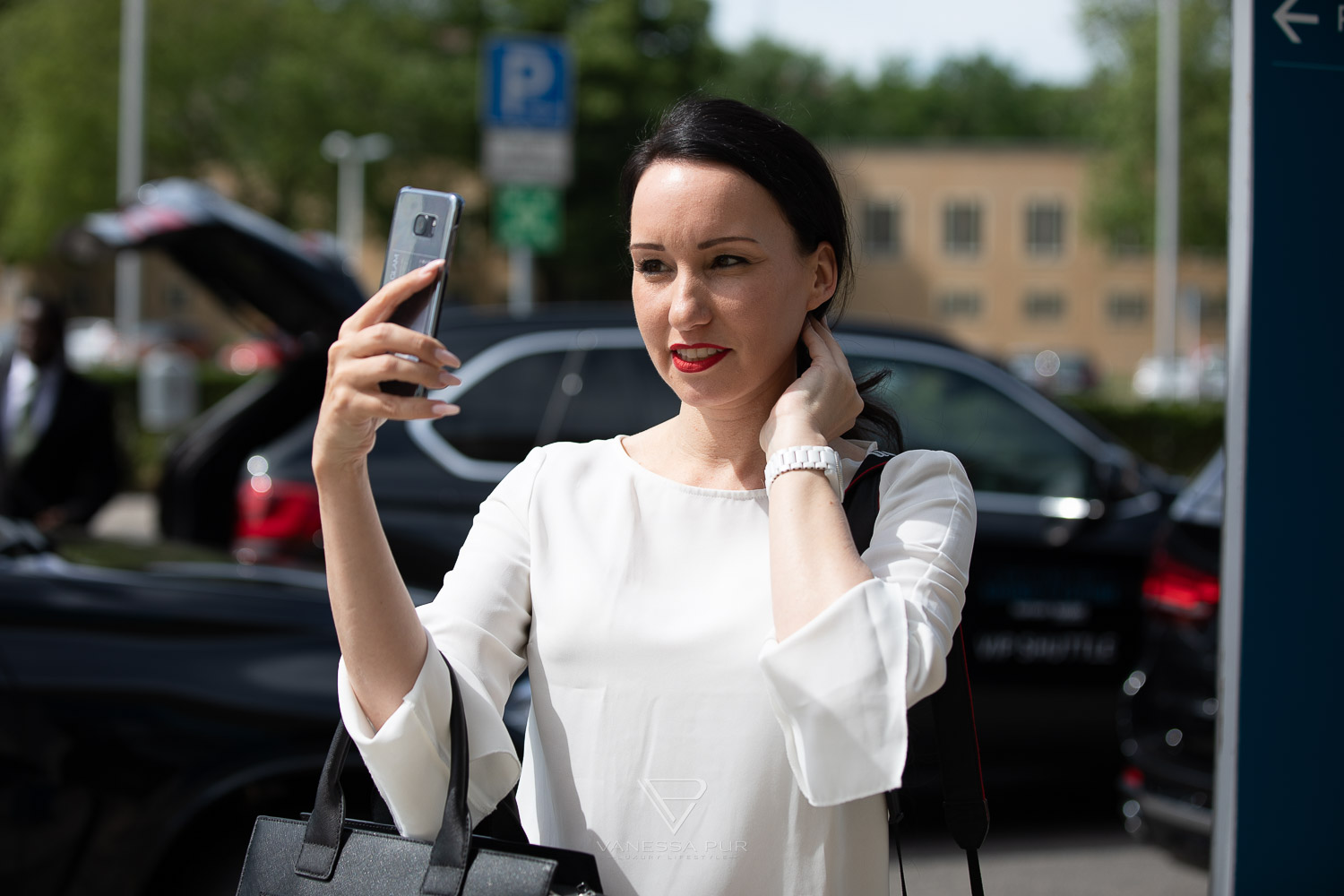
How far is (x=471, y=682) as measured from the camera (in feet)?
5.50

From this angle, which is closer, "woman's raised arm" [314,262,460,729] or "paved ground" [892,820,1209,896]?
"woman's raised arm" [314,262,460,729]

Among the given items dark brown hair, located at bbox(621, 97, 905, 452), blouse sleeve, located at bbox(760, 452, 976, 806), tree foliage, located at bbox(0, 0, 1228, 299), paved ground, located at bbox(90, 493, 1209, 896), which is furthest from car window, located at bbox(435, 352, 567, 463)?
tree foliage, located at bbox(0, 0, 1228, 299)

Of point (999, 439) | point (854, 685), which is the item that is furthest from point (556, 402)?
point (854, 685)

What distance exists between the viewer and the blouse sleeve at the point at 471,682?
62.6 inches

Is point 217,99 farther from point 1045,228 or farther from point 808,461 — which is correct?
point 808,461

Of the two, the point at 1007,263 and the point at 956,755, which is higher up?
the point at 1007,263

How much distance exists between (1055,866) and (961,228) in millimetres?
51191

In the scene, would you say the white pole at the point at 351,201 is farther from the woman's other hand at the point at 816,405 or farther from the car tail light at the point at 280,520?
the woman's other hand at the point at 816,405

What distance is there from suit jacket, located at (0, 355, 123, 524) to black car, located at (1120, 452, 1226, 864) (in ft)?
14.4

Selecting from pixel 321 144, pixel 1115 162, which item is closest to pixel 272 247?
pixel 321 144

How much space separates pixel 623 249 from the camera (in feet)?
6.79

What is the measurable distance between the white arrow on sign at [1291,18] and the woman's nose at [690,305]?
3.51ft

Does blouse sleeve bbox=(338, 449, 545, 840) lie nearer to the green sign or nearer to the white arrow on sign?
the white arrow on sign

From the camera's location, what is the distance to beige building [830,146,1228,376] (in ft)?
174
